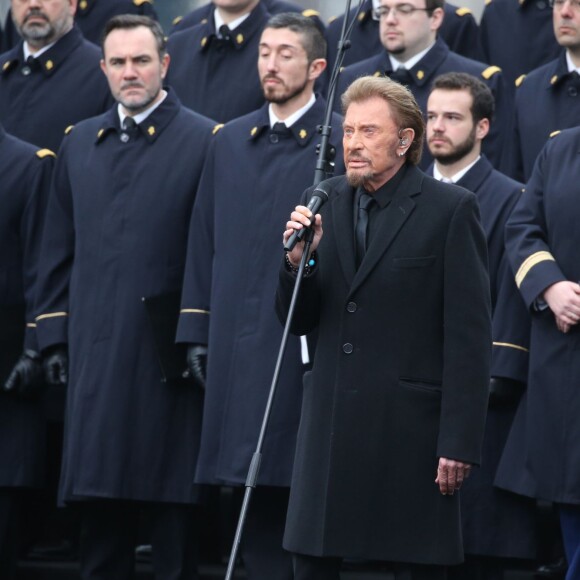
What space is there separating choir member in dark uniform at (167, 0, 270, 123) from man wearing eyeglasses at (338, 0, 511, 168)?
0.54 meters

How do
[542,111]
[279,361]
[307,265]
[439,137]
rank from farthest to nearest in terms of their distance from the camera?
[542,111], [439,137], [307,265], [279,361]

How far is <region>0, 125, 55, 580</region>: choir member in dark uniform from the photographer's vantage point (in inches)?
289

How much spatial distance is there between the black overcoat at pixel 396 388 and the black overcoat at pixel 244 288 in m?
1.34

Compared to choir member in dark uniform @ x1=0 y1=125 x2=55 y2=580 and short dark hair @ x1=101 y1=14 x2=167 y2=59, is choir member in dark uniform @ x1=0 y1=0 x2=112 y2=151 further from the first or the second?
short dark hair @ x1=101 y1=14 x2=167 y2=59

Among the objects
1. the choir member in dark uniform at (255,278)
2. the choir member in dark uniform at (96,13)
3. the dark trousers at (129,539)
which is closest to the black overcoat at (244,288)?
the choir member in dark uniform at (255,278)

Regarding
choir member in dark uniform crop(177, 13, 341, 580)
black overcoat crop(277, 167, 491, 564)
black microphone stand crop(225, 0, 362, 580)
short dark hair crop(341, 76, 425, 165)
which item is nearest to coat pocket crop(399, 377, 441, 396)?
black overcoat crop(277, 167, 491, 564)

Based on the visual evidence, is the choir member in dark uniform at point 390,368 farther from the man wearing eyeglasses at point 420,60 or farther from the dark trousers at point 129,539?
the man wearing eyeglasses at point 420,60

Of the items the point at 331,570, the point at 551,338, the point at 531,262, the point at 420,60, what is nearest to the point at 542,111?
the point at 420,60

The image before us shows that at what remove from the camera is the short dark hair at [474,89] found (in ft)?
22.7

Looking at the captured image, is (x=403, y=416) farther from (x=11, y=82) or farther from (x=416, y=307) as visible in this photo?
(x=11, y=82)

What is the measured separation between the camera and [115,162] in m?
7.21

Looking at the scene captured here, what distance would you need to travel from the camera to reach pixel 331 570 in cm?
524

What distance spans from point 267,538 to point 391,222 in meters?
1.89

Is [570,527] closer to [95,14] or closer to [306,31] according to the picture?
[306,31]
